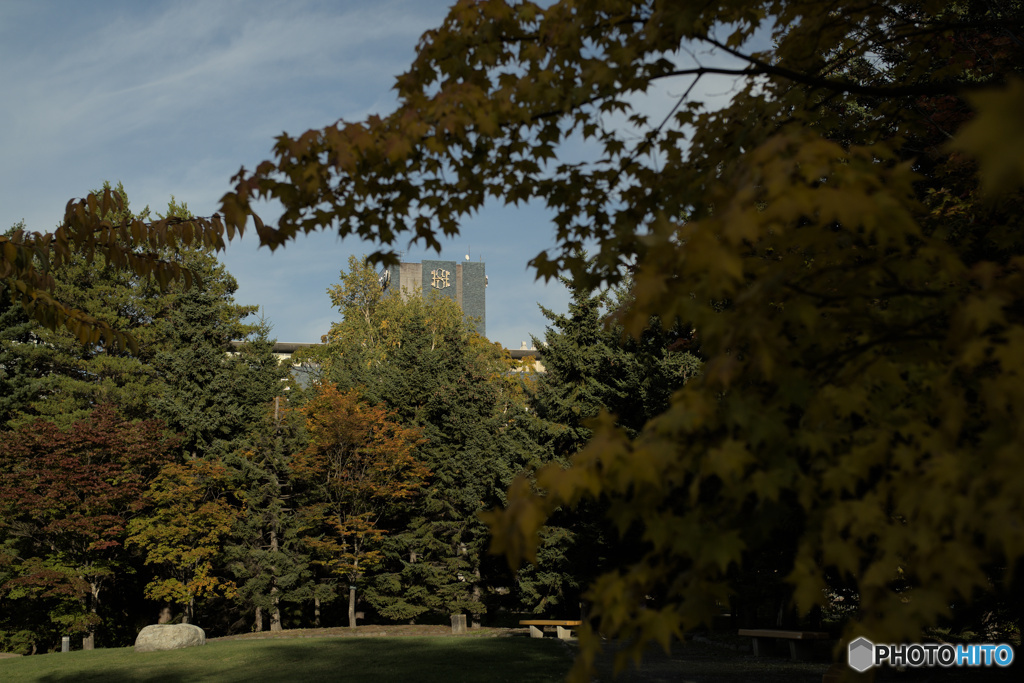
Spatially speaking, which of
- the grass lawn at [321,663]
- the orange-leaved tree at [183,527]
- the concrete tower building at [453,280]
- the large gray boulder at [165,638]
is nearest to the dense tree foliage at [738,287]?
the grass lawn at [321,663]

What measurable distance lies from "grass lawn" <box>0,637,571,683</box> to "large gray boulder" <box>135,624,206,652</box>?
0.34 metres

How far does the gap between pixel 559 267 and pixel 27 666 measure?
16770 mm

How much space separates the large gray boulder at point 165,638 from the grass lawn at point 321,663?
1.10 feet

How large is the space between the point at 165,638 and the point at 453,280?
186 ft

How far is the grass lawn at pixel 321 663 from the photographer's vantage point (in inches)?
489

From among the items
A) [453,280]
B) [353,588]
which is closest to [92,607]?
[353,588]

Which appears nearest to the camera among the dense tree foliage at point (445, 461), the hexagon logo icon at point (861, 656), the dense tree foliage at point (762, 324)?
the dense tree foliage at point (762, 324)

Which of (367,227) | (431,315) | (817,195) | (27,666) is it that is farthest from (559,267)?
(431,315)

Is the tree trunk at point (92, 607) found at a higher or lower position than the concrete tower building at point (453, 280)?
lower

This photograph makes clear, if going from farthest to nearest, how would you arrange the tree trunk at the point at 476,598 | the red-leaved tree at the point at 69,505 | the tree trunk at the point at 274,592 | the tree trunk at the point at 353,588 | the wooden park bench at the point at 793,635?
the tree trunk at the point at 476,598
the tree trunk at the point at 274,592
the tree trunk at the point at 353,588
the red-leaved tree at the point at 69,505
the wooden park bench at the point at 793,635

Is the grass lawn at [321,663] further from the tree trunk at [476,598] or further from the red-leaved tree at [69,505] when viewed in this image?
the tree trunk at [476,598]

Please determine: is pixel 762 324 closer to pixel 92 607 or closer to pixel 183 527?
pixel 183 527

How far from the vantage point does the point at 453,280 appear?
7288 centimetres

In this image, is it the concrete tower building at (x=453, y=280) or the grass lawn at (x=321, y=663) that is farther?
the concrete tower building at (x=453, y=280)
